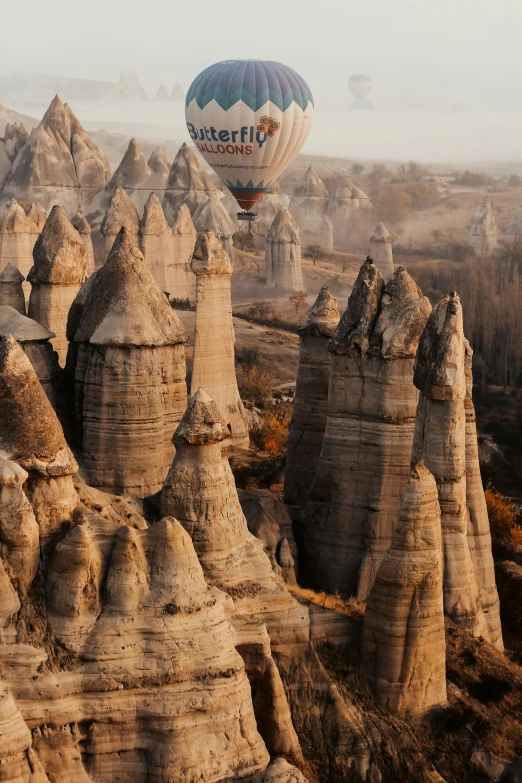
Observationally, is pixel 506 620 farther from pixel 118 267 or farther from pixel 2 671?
pixel 2 671

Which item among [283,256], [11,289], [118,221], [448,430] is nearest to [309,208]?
[283,256]

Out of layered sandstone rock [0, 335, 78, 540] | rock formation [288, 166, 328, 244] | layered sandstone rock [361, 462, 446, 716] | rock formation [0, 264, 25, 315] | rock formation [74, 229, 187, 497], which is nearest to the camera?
layered sandstone rock [0, 335, 78, 540]

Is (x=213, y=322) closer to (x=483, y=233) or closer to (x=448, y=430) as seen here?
(x=448, y=430)

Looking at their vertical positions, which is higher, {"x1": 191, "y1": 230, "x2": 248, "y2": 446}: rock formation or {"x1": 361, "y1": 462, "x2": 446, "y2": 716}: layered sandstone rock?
{"x1": 191, "y1": 230, "x2": 248, "y2": 446}: rock formation

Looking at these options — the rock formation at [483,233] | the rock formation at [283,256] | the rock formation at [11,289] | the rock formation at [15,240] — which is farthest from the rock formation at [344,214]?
the rock formation at [11,289]

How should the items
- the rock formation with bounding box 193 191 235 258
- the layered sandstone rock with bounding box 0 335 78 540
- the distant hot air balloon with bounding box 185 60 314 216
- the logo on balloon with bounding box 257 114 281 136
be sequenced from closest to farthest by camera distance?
the layered sandstone rock with bounding box 0 335 78 540 → the distant hot air balloon with bounding box 185 60 314 216 → the logo on balloon with bounding box 257 114 281 136 → the rock formation with bounding box 193 191 235 258

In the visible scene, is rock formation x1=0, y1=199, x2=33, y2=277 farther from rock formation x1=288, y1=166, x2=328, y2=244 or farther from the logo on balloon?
rock formation x1=288, y1=166, x2=328, y2=244

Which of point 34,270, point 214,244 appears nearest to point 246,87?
point 214,244

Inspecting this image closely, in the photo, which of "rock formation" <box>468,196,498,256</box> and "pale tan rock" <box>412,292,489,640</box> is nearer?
"pale tan rock" <box>412,292,489,640</box>

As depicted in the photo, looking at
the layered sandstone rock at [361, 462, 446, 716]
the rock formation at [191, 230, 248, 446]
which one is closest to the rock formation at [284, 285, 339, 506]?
the rock formation at [191, 230, 248, 446]
